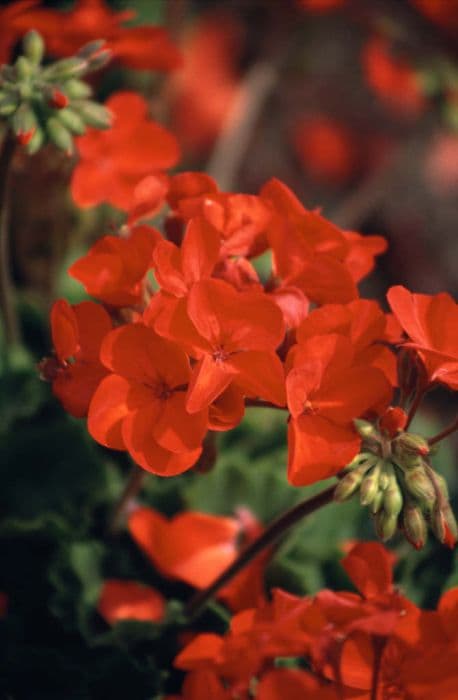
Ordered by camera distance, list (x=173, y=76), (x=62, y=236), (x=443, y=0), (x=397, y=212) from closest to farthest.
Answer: (x=62, y=236)
(x=443, y=0)
(x=173, y=76)
(x=397, y=212)

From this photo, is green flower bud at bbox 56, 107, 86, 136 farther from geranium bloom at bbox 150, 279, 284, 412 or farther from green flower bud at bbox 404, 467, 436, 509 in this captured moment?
green flower bud at bbox 404, 467, 436, 509

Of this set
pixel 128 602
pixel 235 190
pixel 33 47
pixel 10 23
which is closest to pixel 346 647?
pixel 128 602

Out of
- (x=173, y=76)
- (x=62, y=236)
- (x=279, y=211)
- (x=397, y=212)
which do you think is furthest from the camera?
(x=397, y=212)

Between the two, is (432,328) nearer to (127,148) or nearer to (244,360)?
(244,360)

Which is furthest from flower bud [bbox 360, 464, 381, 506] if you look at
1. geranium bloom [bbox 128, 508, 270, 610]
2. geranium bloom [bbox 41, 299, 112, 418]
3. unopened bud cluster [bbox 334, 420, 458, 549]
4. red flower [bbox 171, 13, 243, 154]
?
red flower [bbox 171, 13, 243, 154]

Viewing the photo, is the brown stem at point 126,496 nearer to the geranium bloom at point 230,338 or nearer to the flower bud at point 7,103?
the geranium bloom at point 230,338

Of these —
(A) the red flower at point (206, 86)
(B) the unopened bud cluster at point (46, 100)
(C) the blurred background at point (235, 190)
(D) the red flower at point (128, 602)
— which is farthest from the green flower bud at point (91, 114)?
(A) the red flower at point (206, 86)

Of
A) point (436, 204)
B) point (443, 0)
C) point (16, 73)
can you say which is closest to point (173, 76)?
point (443, 0)

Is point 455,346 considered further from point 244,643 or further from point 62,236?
point 62,236
